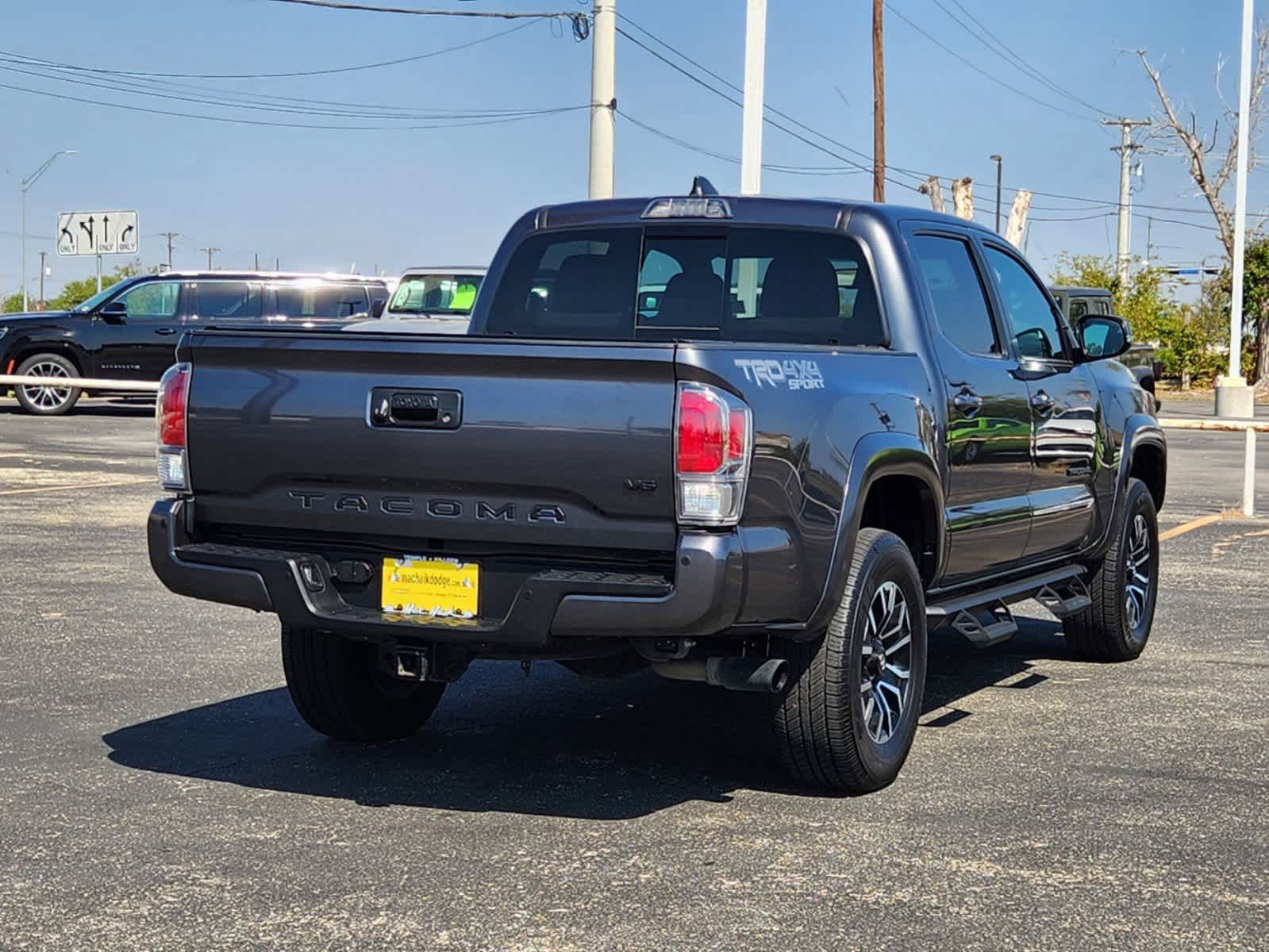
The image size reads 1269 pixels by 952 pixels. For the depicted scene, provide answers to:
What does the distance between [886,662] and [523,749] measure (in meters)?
1.34

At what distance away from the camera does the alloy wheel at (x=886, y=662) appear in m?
6.04

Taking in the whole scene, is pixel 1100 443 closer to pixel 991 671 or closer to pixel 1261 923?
pixel 991 671

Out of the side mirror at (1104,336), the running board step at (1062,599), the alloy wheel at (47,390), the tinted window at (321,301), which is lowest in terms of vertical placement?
the running board step at (1062,599)

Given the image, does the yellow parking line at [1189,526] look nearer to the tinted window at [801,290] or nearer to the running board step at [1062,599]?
the running board step at [1062,599]

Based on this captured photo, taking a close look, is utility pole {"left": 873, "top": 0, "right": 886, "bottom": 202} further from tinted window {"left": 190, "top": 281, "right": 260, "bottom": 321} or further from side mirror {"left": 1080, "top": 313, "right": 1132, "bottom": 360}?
side mirror {"left": 1080, "top": 313, "right": 1132, "bottom": 360}

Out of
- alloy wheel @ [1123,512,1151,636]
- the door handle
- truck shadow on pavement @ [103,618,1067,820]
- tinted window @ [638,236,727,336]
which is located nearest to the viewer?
truck shadow on pavement @ [103,618,1067,820]

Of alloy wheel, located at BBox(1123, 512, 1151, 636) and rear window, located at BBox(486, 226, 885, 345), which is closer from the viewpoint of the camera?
rear window, located at BBox(486, 226, 885, 345)

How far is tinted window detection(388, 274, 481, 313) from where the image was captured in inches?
938

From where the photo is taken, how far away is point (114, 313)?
26.5 m

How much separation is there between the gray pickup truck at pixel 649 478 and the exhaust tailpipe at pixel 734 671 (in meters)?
0.01

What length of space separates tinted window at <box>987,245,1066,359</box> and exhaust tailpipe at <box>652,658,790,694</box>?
2.49 meters

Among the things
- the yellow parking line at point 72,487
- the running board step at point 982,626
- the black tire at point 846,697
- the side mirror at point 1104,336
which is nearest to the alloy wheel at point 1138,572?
the side mirror at point 1104,336

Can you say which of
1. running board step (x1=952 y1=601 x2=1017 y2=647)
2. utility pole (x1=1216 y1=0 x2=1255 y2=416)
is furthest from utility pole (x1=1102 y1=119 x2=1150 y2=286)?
running board step (x1=952 y1=601 x2=1017 y2=647)

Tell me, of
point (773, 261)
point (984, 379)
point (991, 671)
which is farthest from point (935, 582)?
point (991, 671)
